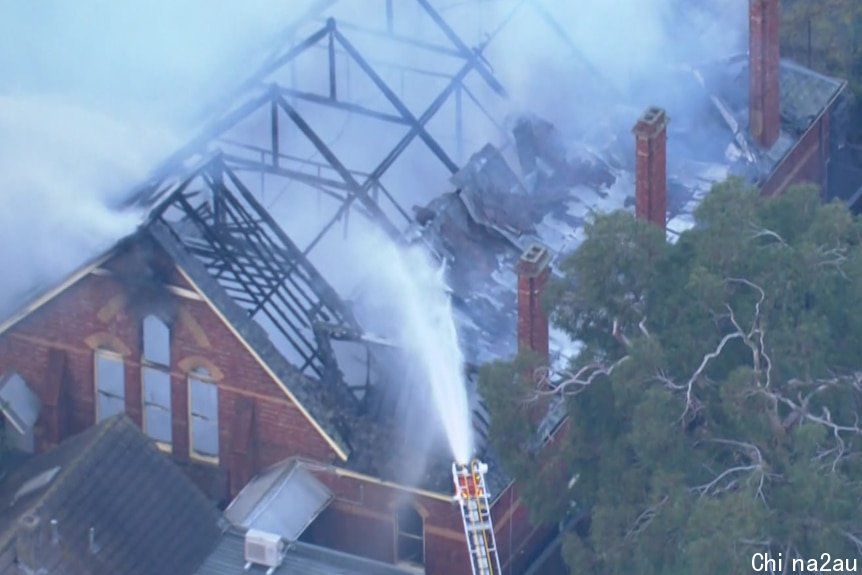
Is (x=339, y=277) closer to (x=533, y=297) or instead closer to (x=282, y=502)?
(x=282, y=502)

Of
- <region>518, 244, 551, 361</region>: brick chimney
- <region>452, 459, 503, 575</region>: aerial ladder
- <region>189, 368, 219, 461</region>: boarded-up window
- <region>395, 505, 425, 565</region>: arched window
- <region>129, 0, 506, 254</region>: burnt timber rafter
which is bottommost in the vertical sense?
<region>395, 505, 425, 565</region>: arched window

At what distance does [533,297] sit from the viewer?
29141 millimetres

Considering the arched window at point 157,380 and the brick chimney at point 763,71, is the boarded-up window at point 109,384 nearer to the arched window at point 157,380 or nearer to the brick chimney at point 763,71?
the arched window at point 157,380

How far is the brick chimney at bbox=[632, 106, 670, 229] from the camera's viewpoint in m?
32.0

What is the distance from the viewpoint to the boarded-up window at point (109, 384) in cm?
3156

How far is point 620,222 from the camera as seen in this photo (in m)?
26.5

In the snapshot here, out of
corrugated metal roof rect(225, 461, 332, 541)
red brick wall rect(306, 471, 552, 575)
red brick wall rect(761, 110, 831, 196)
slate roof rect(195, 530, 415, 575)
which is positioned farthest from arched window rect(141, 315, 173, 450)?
red brick wall rect(761, 110, 831, 196)

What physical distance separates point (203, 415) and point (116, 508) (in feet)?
8.50

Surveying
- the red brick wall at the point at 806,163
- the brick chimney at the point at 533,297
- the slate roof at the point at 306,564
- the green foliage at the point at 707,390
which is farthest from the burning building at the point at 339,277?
the green foliage at the point at 707,390

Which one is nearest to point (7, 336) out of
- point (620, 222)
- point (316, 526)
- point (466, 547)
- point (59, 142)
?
point (59, 142)

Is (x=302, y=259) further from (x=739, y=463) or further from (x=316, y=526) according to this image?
(x=739, y=463)

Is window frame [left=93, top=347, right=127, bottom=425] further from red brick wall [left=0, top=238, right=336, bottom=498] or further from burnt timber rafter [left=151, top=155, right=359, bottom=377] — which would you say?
burnt timber rafter [left=151, top=155, right=359, bottom=377]

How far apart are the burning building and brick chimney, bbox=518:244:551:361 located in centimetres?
2

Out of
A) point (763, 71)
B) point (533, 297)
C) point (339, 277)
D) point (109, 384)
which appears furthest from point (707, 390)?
point (763, 71)
